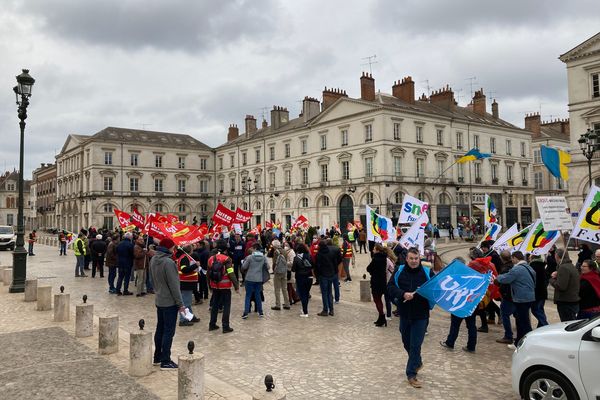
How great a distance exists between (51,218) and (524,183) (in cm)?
7932

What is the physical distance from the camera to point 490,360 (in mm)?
7406

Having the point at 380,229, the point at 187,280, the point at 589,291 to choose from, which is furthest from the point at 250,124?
the point at 589,291

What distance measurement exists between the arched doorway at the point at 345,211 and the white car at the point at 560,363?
39.6 meters

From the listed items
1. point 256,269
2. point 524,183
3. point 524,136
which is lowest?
point 256,269

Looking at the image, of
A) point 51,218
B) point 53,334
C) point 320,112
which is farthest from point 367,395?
point 51,218

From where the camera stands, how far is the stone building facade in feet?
107

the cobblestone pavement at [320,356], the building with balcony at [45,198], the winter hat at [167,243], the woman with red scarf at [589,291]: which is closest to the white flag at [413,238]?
the cobblestone pavement at [320,356]

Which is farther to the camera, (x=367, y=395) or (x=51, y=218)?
(x=51, y=218)

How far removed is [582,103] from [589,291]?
3184cm

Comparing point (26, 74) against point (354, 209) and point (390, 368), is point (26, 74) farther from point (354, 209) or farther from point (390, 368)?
point (354, 209)

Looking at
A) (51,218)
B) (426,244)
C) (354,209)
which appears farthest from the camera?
(51,218)

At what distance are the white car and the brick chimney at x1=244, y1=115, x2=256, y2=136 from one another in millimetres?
57936

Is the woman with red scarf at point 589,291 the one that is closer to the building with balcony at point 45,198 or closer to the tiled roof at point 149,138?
the tiled roof at point 149,138

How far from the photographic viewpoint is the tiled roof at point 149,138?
6291 centimetres
